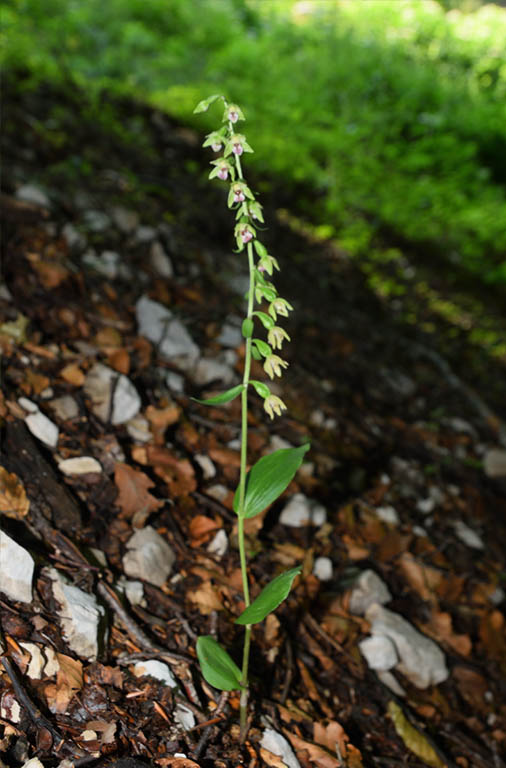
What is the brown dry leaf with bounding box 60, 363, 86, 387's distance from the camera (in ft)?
8.77

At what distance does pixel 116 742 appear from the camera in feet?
5.11

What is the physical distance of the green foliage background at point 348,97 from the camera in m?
6.92

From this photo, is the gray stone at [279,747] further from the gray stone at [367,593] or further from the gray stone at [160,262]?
the gray stone at [160,262]

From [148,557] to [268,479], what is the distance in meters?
0.68

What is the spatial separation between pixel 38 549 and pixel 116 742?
646mm

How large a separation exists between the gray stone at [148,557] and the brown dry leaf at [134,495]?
0.20 feet

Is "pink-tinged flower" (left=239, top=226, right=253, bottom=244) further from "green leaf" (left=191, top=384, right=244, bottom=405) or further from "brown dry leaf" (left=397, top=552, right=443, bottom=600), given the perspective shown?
"brown dry leaf" (left=397, top=552, right=443, bottom=600)

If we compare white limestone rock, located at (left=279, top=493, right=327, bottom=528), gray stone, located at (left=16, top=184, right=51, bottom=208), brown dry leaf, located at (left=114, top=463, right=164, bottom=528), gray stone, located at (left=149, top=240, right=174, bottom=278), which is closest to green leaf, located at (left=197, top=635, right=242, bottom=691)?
brown dry leaf, located at (left=114, top=463, right=164, bottom=528)

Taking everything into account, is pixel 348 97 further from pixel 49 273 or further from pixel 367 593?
pixel 367 593

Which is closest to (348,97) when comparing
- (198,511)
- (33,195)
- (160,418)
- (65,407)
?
(33,195)

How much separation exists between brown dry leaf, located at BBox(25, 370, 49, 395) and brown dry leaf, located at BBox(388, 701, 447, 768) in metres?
1.84

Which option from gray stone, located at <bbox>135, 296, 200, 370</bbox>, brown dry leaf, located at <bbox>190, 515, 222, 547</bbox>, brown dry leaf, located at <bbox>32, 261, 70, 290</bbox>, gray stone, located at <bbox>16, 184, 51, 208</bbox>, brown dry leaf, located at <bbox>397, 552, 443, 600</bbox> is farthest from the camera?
gray stone, located at <bbox>16, 184, 51, 208</bbox>

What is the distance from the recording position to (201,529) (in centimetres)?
242

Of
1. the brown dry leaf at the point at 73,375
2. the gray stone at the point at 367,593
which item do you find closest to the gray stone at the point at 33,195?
the brown dry leaf at the point at 73,375
